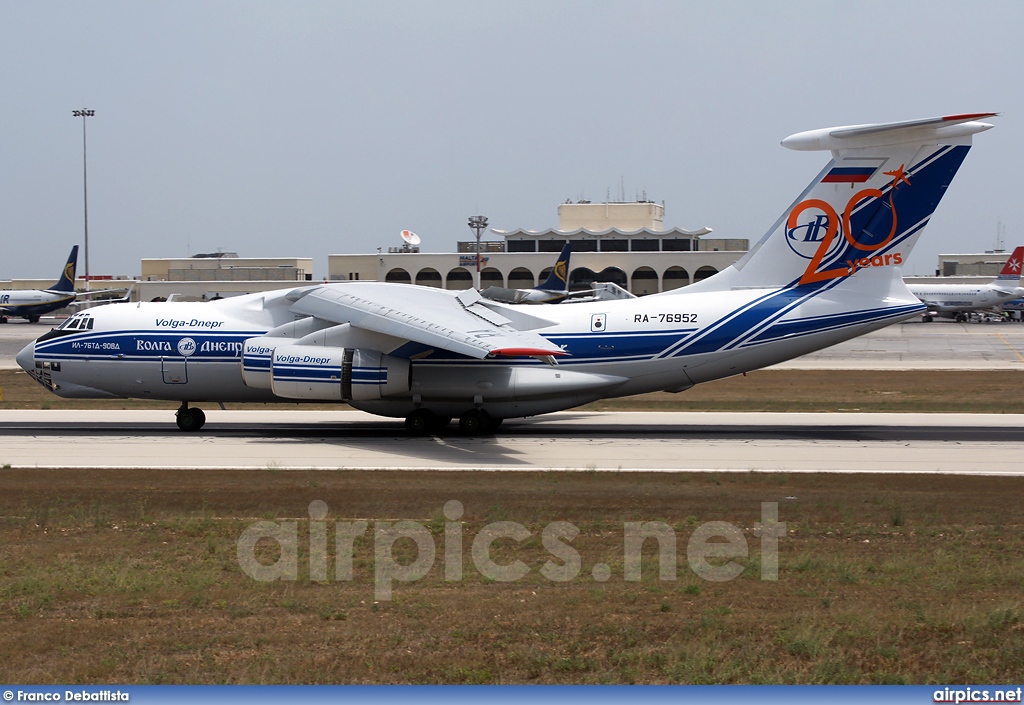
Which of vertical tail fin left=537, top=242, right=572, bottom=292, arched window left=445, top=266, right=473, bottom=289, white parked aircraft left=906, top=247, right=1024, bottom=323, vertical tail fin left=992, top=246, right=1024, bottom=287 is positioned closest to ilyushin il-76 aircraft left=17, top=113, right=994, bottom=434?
vertical tail fin left=537, top=242, right=572, bottom=292

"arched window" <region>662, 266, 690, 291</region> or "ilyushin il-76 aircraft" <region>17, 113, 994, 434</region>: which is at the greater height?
"arched window" <region>662, 266, 690, 291</region>

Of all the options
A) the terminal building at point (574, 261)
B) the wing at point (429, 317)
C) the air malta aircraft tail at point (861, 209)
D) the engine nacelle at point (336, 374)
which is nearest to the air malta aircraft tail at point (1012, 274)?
the terminal building at point (574, 261)

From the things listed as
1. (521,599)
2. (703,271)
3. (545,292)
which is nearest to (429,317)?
(521,599)

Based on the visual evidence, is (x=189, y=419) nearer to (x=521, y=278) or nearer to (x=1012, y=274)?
(x=521, y=278)

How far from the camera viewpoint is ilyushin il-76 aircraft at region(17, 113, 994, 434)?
2214 cm

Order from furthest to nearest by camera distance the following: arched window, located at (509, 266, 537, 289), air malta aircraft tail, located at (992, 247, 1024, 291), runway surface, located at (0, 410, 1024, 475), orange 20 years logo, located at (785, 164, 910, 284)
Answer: arched window, located at (509, 266, 537, 289)
air malta aircraft tail, located at (992, 247, 1024, 291)
orange 20 years logo, located at (785, 164, 910, 284)
runway surface, located at (0, 410, 1024, 475)

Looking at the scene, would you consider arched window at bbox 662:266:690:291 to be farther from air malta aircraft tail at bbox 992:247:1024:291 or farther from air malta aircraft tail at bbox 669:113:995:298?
air malta aircraft tail at bbox 669:113:995:298

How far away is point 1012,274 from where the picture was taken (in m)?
86.6

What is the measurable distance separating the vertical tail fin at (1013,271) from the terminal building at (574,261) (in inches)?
906

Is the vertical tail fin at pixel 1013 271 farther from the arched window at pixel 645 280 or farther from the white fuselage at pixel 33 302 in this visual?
the white fuselage at pixel 33 302

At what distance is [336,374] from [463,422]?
3245mm

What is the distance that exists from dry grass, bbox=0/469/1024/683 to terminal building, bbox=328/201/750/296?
249ft

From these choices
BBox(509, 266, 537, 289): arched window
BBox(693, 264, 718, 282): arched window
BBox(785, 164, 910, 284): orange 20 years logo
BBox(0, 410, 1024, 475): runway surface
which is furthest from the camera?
BBox(509, 266, 537, 289): arched window

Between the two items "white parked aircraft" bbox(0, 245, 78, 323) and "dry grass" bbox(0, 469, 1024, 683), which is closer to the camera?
"dry grass" bbox(0, 469, 1024, 683)
